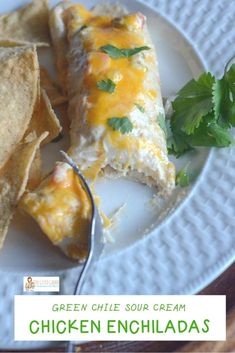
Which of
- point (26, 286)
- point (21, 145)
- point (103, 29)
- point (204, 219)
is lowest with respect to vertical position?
point (26, 286)

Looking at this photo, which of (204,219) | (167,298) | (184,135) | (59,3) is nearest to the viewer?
(167,298)

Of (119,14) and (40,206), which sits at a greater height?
(119,14)

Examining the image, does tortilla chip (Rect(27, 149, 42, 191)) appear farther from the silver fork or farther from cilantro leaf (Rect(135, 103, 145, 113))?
cilantro leaf (Rect(135, 103, 145, 113))

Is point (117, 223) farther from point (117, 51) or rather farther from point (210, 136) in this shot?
point (117, 51)

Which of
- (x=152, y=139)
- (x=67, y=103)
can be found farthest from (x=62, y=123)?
(x=152, y=139)

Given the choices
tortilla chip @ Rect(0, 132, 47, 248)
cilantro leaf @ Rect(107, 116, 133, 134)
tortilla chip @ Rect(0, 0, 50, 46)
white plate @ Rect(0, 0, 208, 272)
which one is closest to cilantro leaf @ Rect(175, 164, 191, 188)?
white plate @ Rect(0, 0, 208, 272)

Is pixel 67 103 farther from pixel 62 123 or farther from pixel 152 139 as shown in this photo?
pixel 152 139
